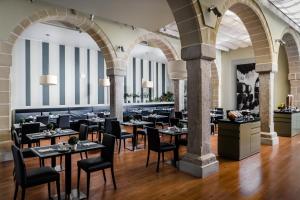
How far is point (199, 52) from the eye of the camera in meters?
3.76

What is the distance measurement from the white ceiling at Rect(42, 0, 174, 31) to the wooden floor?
3.25m

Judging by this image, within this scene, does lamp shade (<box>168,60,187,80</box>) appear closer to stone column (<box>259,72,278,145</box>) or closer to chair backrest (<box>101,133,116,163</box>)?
chair backrest (<box>101,133,116,163</box>)

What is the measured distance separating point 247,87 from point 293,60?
2367mm

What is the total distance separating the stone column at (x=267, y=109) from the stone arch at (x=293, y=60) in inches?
103

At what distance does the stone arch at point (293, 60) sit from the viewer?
313 inches

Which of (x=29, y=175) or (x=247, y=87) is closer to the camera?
(x=29, y=175)

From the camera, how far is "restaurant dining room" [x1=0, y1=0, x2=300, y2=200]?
3.29 m

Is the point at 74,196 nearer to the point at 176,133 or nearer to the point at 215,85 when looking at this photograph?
the point at 176,133

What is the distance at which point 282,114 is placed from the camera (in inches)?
293

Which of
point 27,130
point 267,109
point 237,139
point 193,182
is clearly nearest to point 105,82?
point 27,130

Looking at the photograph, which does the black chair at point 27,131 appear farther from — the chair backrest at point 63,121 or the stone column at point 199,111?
the stone column at point 199,111

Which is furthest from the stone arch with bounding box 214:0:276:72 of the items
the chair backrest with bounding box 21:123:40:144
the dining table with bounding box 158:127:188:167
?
the chair backrest with bounding box 21:123:40:144

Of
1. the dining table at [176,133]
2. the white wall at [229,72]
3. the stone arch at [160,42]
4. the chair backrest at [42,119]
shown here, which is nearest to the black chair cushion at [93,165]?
the dining table at [176,133]

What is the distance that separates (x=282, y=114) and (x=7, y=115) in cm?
776
